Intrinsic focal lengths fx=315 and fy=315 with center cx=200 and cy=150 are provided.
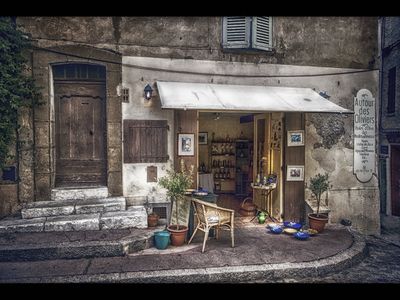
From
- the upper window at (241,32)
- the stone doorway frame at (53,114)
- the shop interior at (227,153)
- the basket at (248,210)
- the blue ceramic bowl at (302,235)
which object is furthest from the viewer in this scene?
the shop interior at (227,153)

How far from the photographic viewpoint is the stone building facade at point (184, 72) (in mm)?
6828

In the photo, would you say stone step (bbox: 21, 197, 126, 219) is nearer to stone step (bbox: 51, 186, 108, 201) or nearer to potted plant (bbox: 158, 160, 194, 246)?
stone step (bbox: 51, 186, 108, 201)

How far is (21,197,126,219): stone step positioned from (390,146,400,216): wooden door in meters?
10.6

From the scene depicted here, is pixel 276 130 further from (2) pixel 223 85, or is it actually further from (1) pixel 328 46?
(1) pixel 328 46

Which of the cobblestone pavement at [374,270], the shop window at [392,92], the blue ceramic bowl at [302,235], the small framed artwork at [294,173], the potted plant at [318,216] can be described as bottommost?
the cobblestone pavement at [374,270]

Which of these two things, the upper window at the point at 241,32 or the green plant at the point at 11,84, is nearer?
the green plant at the point at 11,84

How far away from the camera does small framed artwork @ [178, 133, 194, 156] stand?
23.8ft

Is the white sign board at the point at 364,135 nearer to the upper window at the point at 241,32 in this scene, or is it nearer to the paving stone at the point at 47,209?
the upper window at the point at 241,32

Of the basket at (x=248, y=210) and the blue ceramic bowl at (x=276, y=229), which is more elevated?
the basket at (x=248, y=210)

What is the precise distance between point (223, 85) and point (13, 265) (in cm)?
557

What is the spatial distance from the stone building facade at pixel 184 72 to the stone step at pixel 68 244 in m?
1.30

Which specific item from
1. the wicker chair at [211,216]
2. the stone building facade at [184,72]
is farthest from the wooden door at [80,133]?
the wicker chair at [211,216]
